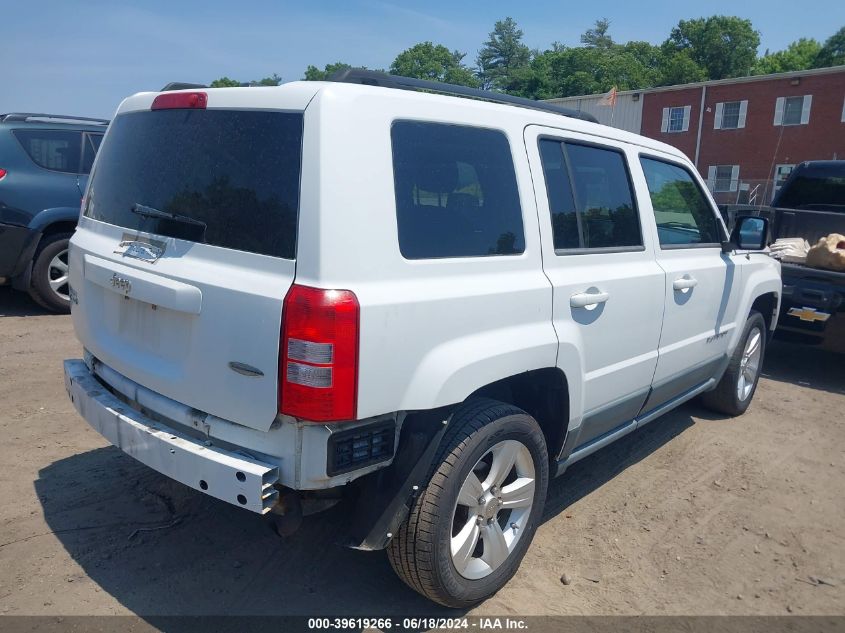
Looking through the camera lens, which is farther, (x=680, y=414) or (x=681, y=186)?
(x=680, y=414)

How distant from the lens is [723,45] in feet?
189

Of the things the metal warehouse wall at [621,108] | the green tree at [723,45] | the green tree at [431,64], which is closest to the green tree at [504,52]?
the green tree at [431,64]

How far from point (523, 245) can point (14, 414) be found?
3.73 metres

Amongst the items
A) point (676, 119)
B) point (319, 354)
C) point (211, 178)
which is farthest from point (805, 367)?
point (676, 119)

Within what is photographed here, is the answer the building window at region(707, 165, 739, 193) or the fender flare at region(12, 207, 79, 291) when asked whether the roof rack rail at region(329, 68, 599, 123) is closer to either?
the fender flare at region(12, 207, 79, 291)

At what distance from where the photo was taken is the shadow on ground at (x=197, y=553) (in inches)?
112

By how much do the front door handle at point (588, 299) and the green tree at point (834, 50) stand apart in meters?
64.6

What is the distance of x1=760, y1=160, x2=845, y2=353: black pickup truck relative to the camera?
609cm

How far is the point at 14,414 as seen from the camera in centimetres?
456

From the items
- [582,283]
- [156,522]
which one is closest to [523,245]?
[582,283]

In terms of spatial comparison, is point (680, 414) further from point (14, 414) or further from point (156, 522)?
point (14, 414)

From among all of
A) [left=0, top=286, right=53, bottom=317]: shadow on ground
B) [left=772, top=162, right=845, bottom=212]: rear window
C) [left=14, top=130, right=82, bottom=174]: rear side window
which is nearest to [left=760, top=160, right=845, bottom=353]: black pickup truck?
[left=772, top=162, right=845, bottom=212]: rear window

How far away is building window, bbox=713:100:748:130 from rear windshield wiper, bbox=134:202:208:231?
35.2m

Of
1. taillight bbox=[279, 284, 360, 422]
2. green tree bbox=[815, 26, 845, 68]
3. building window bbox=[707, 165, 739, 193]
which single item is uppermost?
green tree bbox=[815, 26, 845, 68]
